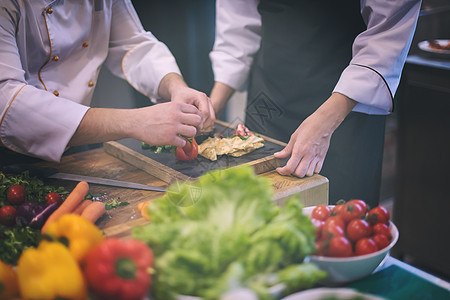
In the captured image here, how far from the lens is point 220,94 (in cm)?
141

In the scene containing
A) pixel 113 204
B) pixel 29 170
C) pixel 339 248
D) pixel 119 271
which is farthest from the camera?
pixel 29 170

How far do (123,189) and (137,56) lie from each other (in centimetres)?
48

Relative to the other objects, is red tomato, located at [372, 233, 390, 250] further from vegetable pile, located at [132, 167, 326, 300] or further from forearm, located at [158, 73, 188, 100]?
forearm, located at [158, 73, 188, 100]

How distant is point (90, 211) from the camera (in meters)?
0.89

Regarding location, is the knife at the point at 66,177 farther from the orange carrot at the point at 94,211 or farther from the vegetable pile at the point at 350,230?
the vegetable pile at the point at 350,230

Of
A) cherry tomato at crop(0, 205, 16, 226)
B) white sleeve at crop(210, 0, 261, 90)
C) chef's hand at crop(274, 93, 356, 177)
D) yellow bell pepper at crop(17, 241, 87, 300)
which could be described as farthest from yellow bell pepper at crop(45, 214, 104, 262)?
white sleeve at crop(210, 0, 261, 90)

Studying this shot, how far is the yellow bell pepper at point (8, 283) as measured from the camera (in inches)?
25.0

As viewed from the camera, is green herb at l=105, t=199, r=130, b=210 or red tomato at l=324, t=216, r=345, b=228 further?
green herb at l=105, t=199, r=130, b=210

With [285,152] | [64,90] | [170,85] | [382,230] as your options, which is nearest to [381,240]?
[382,230]

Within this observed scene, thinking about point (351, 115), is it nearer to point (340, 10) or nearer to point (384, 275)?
point (340, 10)

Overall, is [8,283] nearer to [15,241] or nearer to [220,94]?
[15,241]

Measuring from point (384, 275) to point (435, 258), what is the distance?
55.8 inches

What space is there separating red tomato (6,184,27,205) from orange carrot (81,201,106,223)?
6.8 inches

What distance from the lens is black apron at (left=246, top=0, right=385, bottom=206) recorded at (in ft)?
3.84
